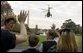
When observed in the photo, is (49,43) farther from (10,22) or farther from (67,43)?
(10,22)

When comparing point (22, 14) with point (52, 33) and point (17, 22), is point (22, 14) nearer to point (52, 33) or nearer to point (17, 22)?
point (17, 22)

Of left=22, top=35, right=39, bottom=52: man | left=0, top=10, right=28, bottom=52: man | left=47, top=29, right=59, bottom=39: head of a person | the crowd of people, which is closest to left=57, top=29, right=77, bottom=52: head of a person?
the crowd of people

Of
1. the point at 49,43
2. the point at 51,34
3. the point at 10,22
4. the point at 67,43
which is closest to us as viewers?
the point at 10,22

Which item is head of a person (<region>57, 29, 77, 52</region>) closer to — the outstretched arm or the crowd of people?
the crowd of people

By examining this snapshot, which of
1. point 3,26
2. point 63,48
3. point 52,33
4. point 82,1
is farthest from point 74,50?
point 52,33

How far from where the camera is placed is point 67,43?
4.40m

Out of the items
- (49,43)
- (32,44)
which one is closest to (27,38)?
(32,44)

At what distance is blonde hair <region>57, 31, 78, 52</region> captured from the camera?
4.36 meters

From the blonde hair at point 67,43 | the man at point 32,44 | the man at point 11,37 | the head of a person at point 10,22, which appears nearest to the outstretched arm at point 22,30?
the man at point 11,37

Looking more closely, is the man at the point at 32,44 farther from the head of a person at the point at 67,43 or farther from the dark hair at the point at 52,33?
the dark hair at the point at 52,33

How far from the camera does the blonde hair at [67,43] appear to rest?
436cm

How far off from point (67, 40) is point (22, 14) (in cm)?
90

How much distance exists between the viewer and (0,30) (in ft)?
12.7

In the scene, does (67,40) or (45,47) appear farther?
(45,47)
